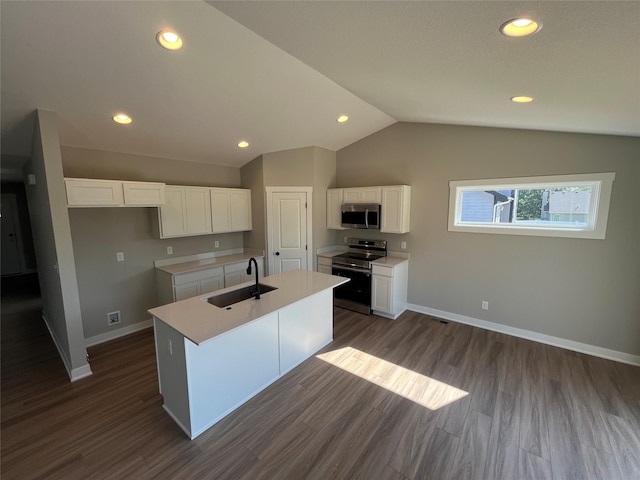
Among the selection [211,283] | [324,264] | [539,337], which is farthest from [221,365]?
[539,337]

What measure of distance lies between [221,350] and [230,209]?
115 inches

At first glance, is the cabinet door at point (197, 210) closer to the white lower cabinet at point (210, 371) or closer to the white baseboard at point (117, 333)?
the white baseboard at point (117, 333)

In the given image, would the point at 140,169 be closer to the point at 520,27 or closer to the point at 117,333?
the point at 117,333

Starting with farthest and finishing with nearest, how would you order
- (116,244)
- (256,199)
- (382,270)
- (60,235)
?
1. (256,199)
2. (382,270)
3. (116,244)
4. (60,235)

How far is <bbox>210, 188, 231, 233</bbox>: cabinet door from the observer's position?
14.4 feet

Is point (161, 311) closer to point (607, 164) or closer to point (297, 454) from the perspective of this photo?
point (297, 454)

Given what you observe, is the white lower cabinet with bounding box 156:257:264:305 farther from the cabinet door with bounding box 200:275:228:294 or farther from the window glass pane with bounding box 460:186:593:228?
the window glass pane with bounding box 460:186:593:228

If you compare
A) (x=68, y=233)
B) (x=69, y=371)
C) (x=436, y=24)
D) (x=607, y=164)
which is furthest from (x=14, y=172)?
(x=607, y=164)

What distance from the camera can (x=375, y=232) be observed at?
483cm

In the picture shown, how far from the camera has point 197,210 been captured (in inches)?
164

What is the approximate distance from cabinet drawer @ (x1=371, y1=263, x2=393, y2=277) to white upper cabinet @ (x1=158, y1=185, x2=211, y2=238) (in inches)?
107

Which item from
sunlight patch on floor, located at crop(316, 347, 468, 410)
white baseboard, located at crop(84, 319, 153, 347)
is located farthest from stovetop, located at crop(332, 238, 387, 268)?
white baseboard, located at crop(84, 319, 153, 347)

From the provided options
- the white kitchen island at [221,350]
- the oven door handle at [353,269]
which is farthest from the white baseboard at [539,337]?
the white kitchen island at [221,350]

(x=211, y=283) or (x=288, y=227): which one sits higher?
(x=288, y=227)
